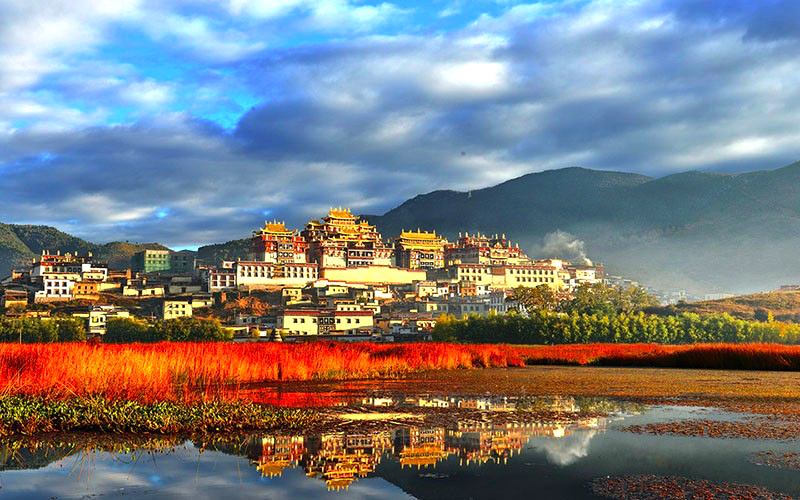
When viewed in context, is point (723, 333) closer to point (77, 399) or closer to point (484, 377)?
point (484, 377)

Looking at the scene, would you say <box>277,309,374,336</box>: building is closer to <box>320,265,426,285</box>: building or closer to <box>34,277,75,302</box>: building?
<box>320,265,426,285</box>: building

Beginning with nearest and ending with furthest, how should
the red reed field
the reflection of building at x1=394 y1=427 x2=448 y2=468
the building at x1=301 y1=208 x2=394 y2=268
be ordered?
1. the reflection of building at x1=394 y1=427 x2=448 y2=468
2. the red reed field
3. the building at x1=301 y1=208 x2=394 y2=268

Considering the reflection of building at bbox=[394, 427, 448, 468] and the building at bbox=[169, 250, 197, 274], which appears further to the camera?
the building at bbox=[169, 250, 197, 274]

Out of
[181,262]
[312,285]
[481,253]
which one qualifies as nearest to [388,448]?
[312,285]

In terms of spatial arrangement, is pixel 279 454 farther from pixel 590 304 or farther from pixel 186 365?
pixel 590 304

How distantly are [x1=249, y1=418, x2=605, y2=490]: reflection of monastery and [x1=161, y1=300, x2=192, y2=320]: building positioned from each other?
10649cm

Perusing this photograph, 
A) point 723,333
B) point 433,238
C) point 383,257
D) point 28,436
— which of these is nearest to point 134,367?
point 28,436

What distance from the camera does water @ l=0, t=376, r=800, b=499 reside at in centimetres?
958

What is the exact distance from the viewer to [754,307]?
5069 inches

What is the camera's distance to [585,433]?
13.7m

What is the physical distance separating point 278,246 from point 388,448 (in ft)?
464

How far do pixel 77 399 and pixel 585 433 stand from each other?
30.3 ft

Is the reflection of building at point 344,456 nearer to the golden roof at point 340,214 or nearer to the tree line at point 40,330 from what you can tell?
the tree line at point 40,330

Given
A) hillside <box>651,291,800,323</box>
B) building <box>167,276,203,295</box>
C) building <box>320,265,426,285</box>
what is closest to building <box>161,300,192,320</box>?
building <box>167,276,203,295</box>
